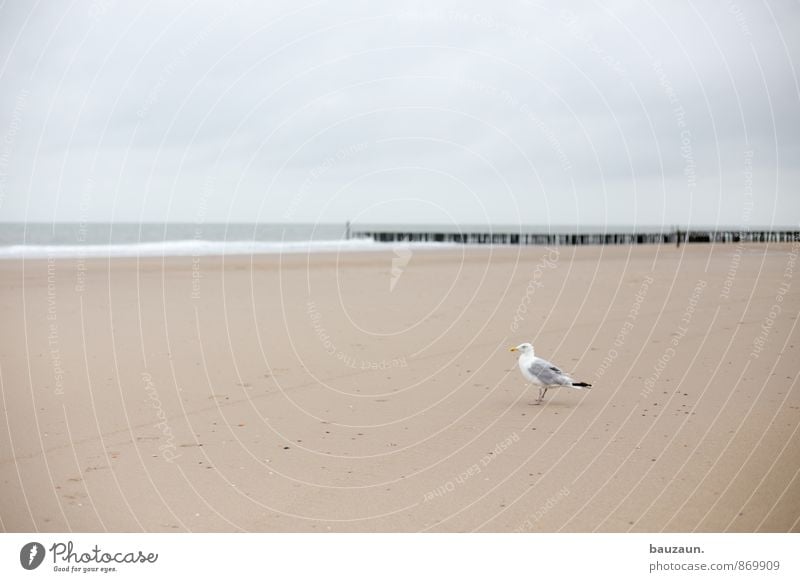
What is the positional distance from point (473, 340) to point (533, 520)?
274 inches

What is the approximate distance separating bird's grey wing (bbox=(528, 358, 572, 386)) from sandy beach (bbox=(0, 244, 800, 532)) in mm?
305

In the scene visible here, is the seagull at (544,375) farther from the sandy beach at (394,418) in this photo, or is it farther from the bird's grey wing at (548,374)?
the sandy beach at (394,418)

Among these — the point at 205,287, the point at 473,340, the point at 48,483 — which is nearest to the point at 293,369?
the point at 473,340

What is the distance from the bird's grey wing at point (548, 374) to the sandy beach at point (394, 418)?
305 mm

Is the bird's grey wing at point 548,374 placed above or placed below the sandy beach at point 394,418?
above

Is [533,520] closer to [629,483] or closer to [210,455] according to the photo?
[629,483]

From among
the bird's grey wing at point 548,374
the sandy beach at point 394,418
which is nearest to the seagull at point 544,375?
the bird's grey wing at point 548,374

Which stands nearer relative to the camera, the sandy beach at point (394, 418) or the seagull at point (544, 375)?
Result: the sandy beach at point (394, 418)

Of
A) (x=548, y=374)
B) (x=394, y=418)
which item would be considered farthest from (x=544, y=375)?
(x=394, y=418)

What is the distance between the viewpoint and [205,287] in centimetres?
2023

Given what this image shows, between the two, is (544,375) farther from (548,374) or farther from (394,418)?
(394,418)

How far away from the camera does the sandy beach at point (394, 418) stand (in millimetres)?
5770

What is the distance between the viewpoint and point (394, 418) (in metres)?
8.12

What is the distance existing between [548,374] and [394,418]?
186 centimetres
